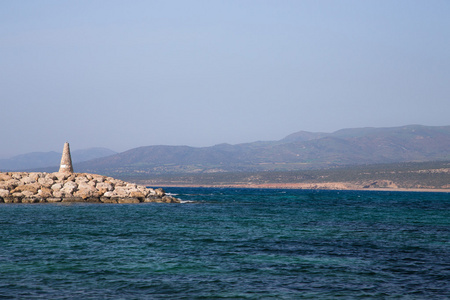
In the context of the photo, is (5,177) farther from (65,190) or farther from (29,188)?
(65,190)

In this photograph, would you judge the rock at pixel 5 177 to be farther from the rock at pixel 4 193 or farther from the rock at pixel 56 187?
the rock at pixel 56 187

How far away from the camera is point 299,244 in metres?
30.4

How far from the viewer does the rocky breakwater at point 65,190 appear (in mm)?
67500

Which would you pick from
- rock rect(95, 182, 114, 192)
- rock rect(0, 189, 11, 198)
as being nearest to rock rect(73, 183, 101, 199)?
rock rect(95, 182, 114, 192)

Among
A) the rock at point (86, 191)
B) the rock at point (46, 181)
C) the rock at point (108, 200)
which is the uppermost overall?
the rock at point (46, 181)

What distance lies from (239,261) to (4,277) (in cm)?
996

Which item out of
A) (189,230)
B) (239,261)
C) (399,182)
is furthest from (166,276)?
(399,182)

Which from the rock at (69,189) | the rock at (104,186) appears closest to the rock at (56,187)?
the rock at (69,189)

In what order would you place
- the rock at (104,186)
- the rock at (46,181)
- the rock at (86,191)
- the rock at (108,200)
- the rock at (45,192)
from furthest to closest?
the rock at (104,186), the rock at (108,200), the rock at (46,181), the rock at (86,191), the rock at (45,192)

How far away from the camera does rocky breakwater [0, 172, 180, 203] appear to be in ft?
221

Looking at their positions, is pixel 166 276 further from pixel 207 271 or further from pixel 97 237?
pixel 97 237

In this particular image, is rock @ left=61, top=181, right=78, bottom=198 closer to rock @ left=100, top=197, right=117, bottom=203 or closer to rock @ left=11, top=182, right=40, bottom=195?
rock @ left=11, top=182, right=40, bottom=195

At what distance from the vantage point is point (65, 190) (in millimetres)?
69875

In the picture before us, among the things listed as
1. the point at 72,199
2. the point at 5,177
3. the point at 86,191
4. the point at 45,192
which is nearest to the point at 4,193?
the point at 45,192
